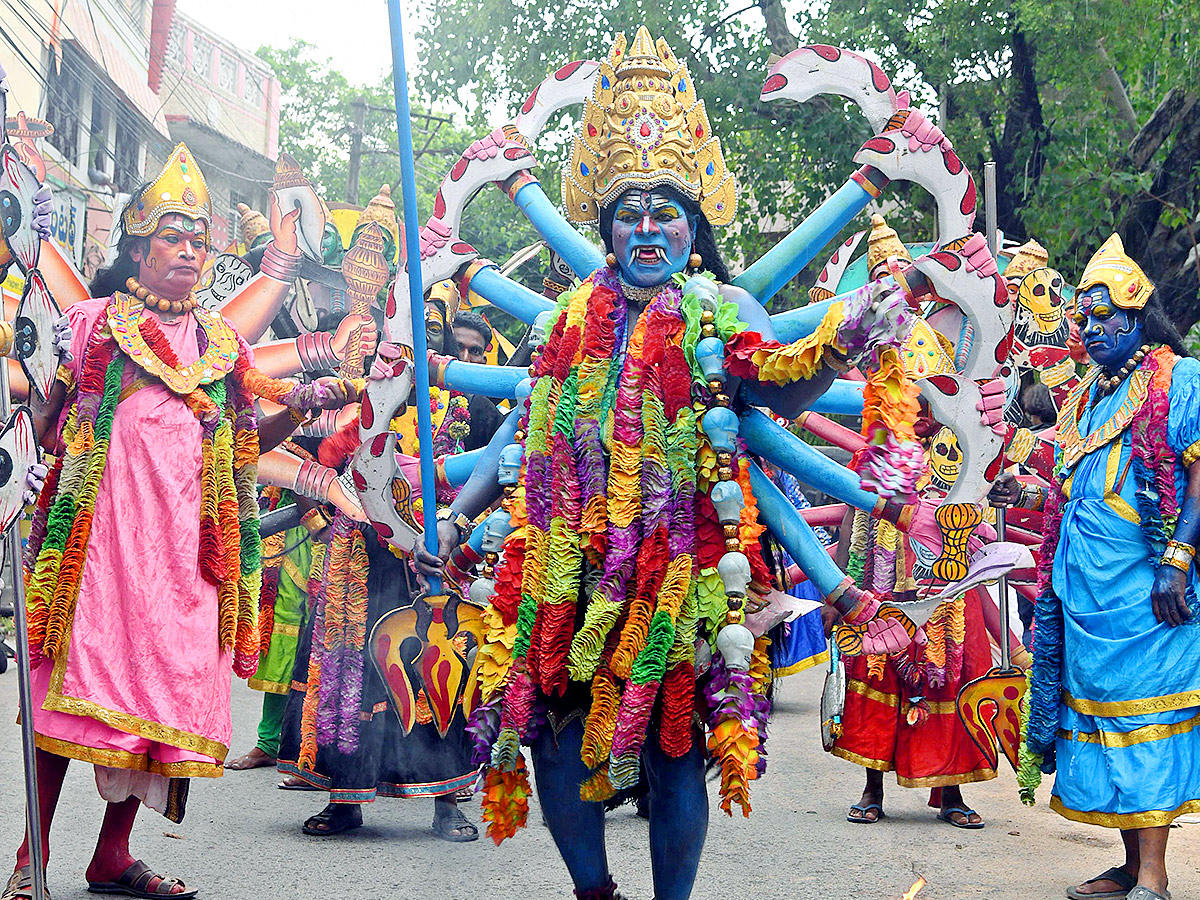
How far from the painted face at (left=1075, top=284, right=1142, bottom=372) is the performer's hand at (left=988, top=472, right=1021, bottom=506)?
0.84 metres

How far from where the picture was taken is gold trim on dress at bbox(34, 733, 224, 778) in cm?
414

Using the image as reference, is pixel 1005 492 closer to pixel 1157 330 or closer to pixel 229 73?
pixel 1157 330

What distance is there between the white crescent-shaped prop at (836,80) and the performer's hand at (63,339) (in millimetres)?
2263

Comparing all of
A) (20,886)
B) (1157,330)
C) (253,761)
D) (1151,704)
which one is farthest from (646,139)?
(253,761)

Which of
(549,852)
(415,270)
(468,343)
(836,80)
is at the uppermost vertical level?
(836,80)

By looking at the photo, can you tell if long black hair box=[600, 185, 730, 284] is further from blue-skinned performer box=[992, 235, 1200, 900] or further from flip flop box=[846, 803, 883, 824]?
flip flop box=[846, 803, 883, 824]

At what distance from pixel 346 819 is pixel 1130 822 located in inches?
117

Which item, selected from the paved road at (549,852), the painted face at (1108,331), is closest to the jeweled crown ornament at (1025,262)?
the painted face at (1108,331)

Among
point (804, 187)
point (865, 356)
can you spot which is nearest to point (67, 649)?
point (865, 356)

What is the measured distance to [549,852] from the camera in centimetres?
543

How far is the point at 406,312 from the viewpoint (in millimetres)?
4277

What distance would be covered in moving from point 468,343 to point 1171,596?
10.6ft

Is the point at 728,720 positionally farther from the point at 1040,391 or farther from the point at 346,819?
the point at 1040,391

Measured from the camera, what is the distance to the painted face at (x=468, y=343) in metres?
6.43
